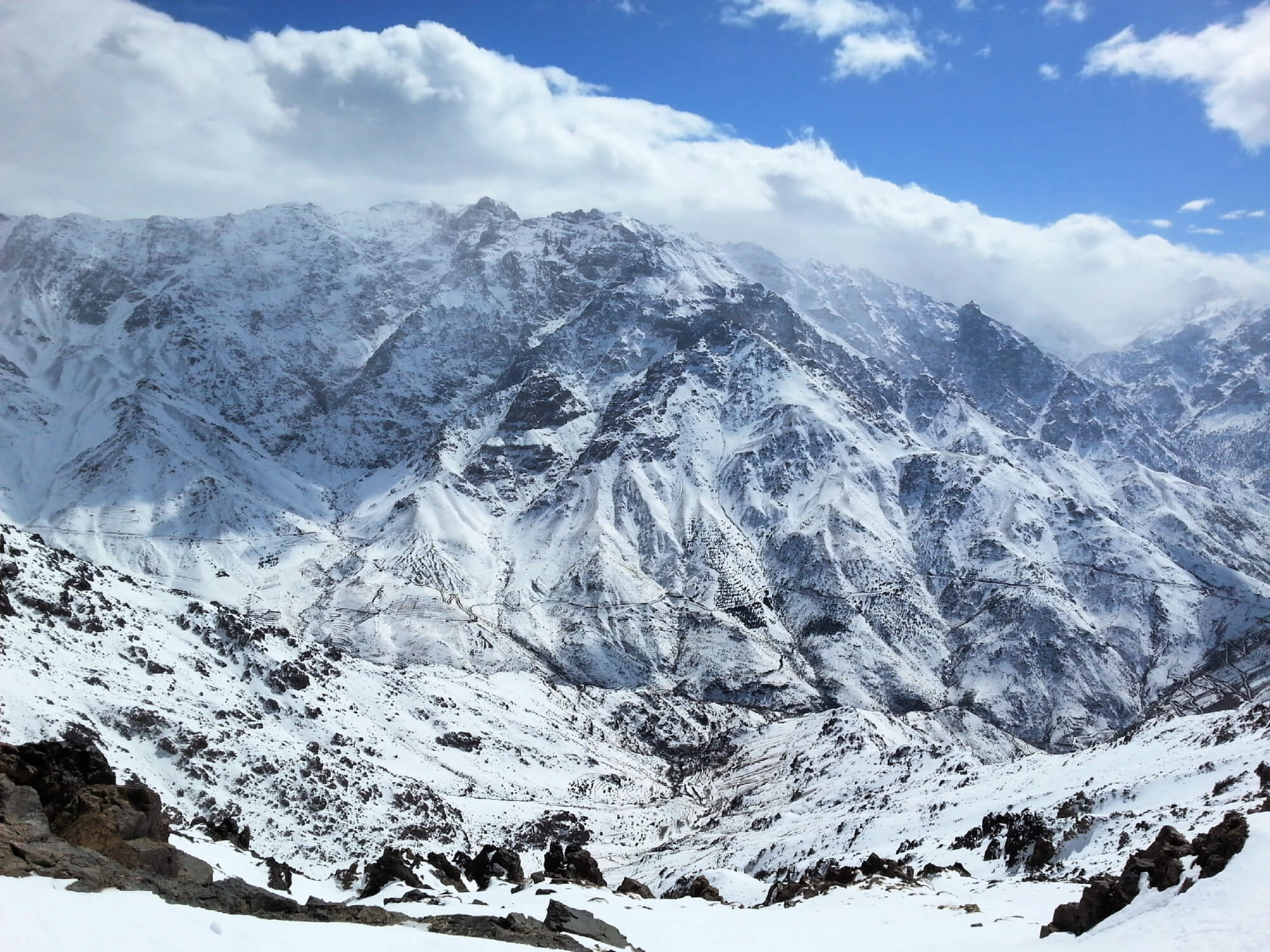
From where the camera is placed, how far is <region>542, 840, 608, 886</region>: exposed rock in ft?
157

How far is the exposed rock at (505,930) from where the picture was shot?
2636cm

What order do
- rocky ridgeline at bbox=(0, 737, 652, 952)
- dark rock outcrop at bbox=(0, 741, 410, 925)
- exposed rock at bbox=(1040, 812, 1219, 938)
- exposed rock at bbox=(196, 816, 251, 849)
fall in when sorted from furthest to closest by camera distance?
exposed rock at bbox=(196, 816, 251, 849)
exposed rock at bbox=(1040, 812, 1219, 938)
rocky ridgeline at bbox=(0, 737, 652, 952)
dark rock outcrop at bbox=(0, 741, 410, 925)

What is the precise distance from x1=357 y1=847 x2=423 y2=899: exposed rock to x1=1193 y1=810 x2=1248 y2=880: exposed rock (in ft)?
103

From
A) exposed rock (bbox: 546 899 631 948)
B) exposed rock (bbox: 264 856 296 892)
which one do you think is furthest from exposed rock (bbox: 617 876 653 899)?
exposed rock (bbox: 264 856 296 892)

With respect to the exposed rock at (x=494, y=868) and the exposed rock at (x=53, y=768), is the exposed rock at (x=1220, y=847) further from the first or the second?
the exposed rock at (x=53, y=768)

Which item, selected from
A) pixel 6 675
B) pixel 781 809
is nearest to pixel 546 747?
pixel 781 809

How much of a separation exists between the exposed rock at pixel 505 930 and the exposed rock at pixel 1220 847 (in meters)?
18.3

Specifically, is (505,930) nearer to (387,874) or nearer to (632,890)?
(387,874)

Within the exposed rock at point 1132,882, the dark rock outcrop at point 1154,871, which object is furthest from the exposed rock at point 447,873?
the dark rock outcrop at point 1154,871

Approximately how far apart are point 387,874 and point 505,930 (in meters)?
18.6

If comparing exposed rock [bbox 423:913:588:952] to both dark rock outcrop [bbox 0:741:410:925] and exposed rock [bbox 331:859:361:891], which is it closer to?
dark rock outcrop [bbox 0:741:410:925]

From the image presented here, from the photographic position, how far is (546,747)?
167875 mm

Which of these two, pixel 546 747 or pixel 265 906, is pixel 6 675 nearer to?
pixel 265 906

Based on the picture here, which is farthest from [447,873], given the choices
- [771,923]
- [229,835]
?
[771,923]
